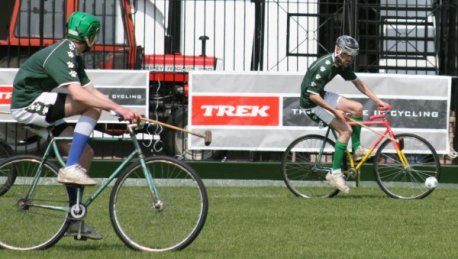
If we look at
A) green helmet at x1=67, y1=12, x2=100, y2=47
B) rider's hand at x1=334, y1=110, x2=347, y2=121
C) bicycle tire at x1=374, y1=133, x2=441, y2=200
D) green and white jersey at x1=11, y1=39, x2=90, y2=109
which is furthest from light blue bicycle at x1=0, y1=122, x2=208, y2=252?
bicycle tire at x1=374, y1=133, x2=441, y2=200

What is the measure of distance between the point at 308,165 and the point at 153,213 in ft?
20.2

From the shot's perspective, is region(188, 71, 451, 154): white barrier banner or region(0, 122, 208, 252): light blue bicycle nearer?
region(0, 122, 208, 252): light blue bicycle

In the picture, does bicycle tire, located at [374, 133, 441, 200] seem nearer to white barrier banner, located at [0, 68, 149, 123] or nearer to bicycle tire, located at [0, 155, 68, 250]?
white barrier banner, located at [0, 68, 149, 123]

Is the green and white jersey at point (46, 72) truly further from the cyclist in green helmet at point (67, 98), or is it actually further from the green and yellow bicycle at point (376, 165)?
the green and yellow bicycle at point (376, 165)

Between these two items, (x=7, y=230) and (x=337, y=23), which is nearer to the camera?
(x=7, y=230)

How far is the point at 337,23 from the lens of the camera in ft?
65.3

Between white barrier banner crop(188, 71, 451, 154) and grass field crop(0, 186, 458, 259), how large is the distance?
2016mm

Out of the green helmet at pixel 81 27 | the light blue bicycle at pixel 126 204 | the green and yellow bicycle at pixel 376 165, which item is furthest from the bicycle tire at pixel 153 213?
the green and yellow bicycle at pixel 376 165

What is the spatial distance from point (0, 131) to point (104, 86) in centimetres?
167

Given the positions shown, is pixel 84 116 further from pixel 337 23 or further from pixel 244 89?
pixel 337 23

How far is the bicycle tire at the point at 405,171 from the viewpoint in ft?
49.9

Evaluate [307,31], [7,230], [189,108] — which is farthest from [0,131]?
[7,230]

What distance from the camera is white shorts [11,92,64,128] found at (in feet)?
30.8

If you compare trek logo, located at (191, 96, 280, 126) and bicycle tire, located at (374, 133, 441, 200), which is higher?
trek logo, located at (191, 96, 280, 126)
